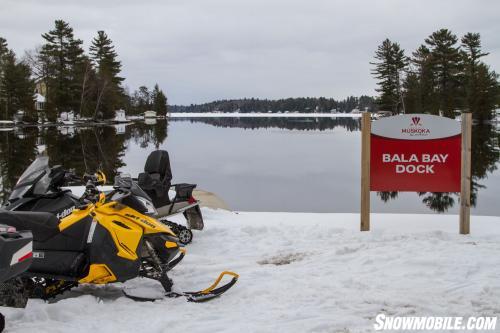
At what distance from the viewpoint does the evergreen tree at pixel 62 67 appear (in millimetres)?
64188

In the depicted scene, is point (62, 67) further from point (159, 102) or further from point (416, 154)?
point (416, 154)

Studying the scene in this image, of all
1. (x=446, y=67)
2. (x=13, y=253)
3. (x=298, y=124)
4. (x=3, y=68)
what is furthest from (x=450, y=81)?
(x=13, y=253)

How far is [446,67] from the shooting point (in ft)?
196

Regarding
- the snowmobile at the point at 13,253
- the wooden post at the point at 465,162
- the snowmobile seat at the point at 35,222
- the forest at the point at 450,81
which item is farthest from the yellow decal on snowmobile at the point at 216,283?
the forest at the point at 450,81

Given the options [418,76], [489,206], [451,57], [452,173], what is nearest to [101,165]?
[489,206]

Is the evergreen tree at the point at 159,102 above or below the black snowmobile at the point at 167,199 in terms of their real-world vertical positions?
above

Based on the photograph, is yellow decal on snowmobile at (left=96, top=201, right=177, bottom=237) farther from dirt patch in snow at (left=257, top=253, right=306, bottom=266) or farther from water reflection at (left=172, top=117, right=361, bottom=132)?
water reflection at (left=172, top=117, right=361, bottom=132)

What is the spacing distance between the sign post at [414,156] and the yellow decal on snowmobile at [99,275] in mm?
3921

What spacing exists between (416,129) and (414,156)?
1.25ft

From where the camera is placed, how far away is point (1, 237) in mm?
3283

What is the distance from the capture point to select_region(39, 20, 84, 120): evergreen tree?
6419 cm

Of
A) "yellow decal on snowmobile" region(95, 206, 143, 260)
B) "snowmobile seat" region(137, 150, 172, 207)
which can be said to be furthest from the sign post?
"yellow decal on snowmobile" region(95, 206, 143, 260)

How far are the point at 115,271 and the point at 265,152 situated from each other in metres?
30.3

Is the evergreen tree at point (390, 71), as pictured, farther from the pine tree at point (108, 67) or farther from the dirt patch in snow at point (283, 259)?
the dirt patch in snow at point (283, 259)
